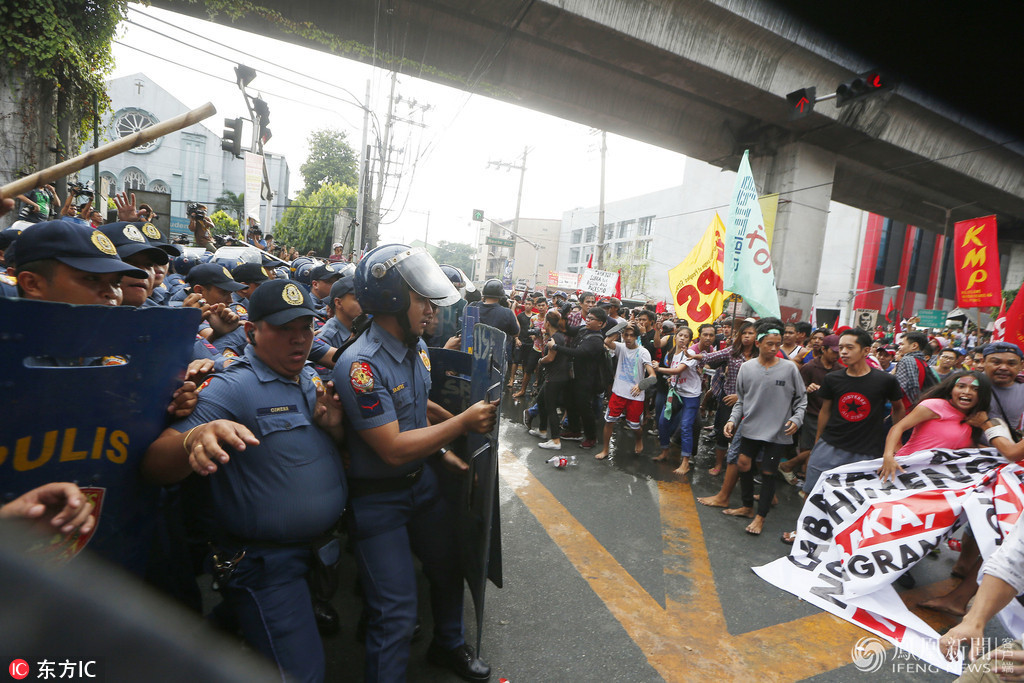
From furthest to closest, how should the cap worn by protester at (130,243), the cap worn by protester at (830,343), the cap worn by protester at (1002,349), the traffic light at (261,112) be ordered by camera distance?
the traffic light at (261,112), the cap worn by protester at (830,343), the cap worn by protester at (1002,349), the cap worn by protester at (130,243)

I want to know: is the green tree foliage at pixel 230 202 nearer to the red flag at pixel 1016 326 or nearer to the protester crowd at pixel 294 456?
the protester crowd at pixel 294 456

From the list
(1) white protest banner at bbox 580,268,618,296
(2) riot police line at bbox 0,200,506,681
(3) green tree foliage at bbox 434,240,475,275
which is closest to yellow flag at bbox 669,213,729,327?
(2) riot police line at bbox 0,200,506,681

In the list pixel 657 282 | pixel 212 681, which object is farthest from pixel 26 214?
pixel 657 282

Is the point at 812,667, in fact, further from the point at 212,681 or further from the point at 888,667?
the point at 212,681

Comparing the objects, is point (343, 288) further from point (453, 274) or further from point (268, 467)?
point (268, 467)

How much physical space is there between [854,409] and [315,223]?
3991cm

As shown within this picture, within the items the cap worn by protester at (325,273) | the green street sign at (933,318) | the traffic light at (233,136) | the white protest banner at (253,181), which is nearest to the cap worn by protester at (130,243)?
the cap worn by protester at (325,273)

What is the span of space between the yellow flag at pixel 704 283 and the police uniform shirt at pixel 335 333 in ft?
17.9

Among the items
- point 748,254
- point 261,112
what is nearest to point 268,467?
point 748,254

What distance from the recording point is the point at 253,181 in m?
12.1

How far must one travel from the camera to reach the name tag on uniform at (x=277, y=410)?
1824mm

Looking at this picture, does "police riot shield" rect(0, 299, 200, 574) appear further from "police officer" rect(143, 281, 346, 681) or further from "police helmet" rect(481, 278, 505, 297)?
"police helmet" rect(481, 278, 505, 297)

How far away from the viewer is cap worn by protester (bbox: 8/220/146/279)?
5.38ft

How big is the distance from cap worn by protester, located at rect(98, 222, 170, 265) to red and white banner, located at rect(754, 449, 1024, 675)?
4559mm
